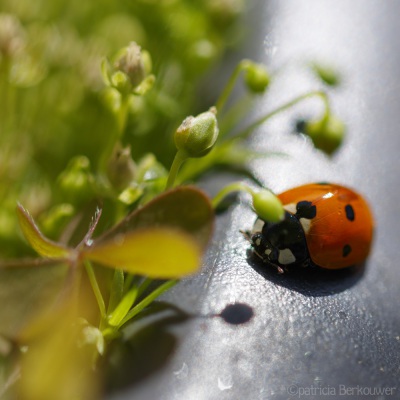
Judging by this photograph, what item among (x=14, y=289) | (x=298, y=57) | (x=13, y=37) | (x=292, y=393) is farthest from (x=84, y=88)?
(x=292, y=393)

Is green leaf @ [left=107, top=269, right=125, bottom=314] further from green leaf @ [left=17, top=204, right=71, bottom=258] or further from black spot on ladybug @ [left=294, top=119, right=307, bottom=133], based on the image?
black spot on ladybug @ [left=294, top=119, right=307, bottom=133]

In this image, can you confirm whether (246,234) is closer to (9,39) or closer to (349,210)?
(349,210)

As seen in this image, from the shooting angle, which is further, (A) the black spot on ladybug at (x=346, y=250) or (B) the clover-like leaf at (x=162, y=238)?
(A) the black spot on ladybug at (x=346, y=250)

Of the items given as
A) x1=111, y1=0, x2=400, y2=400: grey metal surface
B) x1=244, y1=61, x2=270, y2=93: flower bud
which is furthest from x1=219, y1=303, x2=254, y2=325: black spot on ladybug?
x1=244, y1=61, x2=270, y2=93: flower bud

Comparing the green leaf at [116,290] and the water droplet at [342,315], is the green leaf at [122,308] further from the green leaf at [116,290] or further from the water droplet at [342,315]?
the water droplet at [342,315]

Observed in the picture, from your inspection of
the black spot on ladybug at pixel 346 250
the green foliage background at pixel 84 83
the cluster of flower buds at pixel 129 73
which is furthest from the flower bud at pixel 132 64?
the black spot on ladybug at pixel 346 250

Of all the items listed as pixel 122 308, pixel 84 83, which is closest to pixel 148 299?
pixel 122 308

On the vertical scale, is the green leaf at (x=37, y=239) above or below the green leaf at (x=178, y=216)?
below

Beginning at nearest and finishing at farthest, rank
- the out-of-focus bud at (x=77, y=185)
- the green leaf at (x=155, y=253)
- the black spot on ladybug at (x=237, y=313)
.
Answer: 1. the green leaf at (x=155, y=253)
2. the black spot on ladybug at (x=237, y=313)
3. the out-of-focus bud at (x=77, y=185)

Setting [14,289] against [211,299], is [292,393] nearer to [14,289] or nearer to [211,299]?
[211,299]
